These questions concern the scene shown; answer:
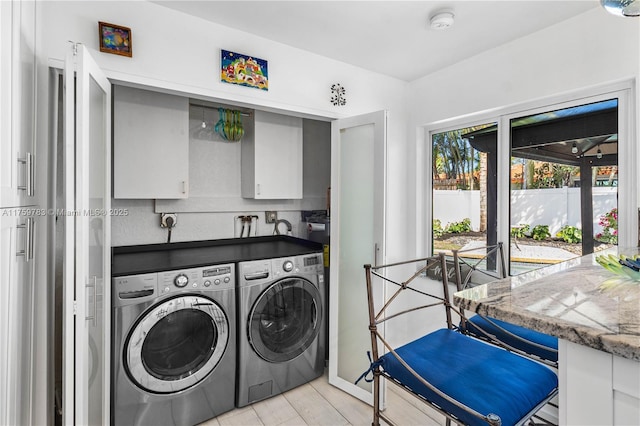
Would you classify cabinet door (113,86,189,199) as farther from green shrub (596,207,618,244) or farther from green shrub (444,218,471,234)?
green shrub (596,207,618,244)

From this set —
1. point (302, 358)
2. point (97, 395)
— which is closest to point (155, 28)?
point (97, 395)

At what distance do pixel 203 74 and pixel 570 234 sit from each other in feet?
8.07

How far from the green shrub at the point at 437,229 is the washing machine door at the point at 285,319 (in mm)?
1166

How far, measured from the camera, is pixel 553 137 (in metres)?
2.17

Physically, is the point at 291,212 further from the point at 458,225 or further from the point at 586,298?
the point at 586,298

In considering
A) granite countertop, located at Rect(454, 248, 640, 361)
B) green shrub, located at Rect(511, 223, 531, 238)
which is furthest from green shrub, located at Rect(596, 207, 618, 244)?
granite countertop, located at Rect(454, 248, 640, 361)

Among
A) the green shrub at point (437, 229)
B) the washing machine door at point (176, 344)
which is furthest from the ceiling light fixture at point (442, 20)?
the washing machine door at point (176, 344)

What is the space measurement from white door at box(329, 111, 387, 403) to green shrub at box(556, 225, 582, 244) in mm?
1138

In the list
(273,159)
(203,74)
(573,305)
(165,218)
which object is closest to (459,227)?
(273,159)

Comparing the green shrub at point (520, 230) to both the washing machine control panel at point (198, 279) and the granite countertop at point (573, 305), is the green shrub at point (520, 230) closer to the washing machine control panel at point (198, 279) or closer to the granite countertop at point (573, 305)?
the granite countertop at point (573, 305)

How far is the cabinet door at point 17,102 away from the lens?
46.8 inches

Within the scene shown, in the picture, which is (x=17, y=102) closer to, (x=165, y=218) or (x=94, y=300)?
(x=94, y=300)

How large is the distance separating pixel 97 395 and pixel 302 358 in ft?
4.41

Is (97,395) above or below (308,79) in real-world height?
below
